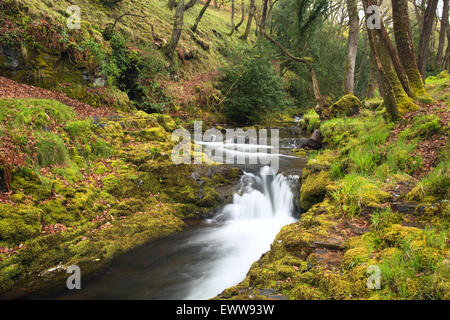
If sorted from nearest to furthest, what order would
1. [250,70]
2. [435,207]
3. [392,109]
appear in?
[435,207]
[392,109]
[250,70]

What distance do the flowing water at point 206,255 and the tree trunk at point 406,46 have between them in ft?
14.9

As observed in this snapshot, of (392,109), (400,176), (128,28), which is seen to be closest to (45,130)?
(400,176)

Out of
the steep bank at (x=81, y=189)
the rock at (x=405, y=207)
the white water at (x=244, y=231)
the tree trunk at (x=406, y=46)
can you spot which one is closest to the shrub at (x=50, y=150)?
the steep bank at (x=81, y=189)

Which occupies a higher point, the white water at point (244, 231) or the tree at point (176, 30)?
the tree at point (176, 30)

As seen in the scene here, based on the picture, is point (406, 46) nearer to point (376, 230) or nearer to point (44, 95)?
point (376, 230)

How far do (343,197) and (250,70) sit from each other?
588 inches

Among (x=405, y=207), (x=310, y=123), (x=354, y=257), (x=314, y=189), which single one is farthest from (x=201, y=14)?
(x=354, y=257)

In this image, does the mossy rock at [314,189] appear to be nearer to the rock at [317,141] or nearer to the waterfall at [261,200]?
the waterfall at [261,200]

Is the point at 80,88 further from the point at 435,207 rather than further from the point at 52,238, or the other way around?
the point at 435,207

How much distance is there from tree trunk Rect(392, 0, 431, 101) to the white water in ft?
15.6

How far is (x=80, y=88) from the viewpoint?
403 inches

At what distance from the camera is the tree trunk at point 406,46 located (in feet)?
25.2

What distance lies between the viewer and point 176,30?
15.6 metres

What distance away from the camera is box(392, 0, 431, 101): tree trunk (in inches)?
303
